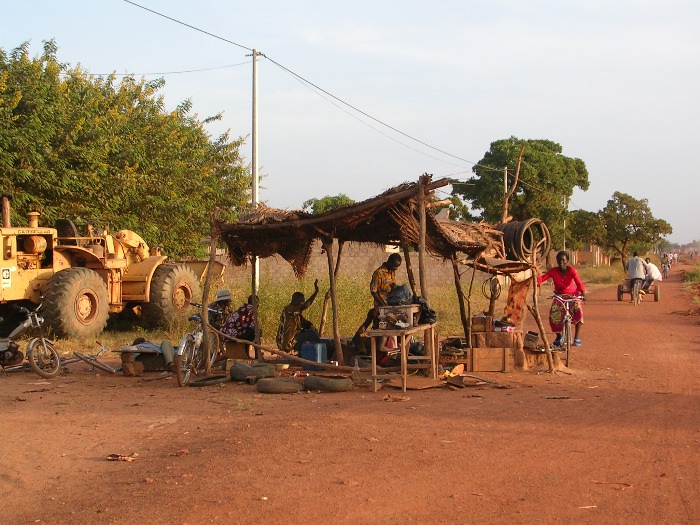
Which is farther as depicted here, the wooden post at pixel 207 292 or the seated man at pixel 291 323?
the seated man at pixel 291 323

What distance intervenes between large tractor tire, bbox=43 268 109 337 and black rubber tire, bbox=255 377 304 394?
5.73 meters

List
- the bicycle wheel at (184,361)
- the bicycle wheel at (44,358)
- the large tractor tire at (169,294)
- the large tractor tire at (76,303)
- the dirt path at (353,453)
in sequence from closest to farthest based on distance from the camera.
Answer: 1. the dirt path at (353,453)
2. the bicycle wheel at (184,361)
3. the bicycle wheel at (44,358)
4. the large tractor tire at (76,303)
5. the large tractor tire at (169,294)

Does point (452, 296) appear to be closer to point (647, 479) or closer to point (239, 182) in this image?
point (239, 182)

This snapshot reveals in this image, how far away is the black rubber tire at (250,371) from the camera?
35.3ft

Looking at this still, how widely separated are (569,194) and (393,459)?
136 feet

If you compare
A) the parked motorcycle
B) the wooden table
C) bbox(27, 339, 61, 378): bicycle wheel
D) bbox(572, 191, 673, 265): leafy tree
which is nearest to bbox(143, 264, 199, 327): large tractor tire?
the parked motorcycle

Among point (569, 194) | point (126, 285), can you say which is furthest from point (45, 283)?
point (569, 194)

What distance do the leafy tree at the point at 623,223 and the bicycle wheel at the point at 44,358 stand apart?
47681 millimetres

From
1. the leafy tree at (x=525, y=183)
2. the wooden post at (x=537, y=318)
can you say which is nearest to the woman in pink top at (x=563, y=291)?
the wooden post at (x=537, y=318)

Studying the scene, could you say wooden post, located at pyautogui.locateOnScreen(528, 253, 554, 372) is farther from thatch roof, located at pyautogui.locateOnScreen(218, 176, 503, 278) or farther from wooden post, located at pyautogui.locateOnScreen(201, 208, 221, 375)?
wooden post, located at pyautogui.locateOnScreen(201, 208, 221, 375)

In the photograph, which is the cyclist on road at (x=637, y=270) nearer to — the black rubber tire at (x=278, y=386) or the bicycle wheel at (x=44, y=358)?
the black rubber tire at (x=278, y=386)

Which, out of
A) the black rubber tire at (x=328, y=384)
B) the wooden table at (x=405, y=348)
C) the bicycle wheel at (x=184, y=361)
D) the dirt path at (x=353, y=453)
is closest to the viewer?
the dirt path at (x=353, y=453)

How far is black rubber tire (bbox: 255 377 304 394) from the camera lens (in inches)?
390

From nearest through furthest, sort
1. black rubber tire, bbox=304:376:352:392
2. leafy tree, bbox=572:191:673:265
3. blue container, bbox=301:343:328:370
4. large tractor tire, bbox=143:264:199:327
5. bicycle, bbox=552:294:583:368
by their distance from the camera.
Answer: black rubber tire, bbox=304:376:352:392 → blue container, bbox=301:343:328:370 → bicycle, bbox=552:294:583:368 → large tractor tire, bbox=143:264:199:327 → leafy tree, bbox=572:191:673:265
